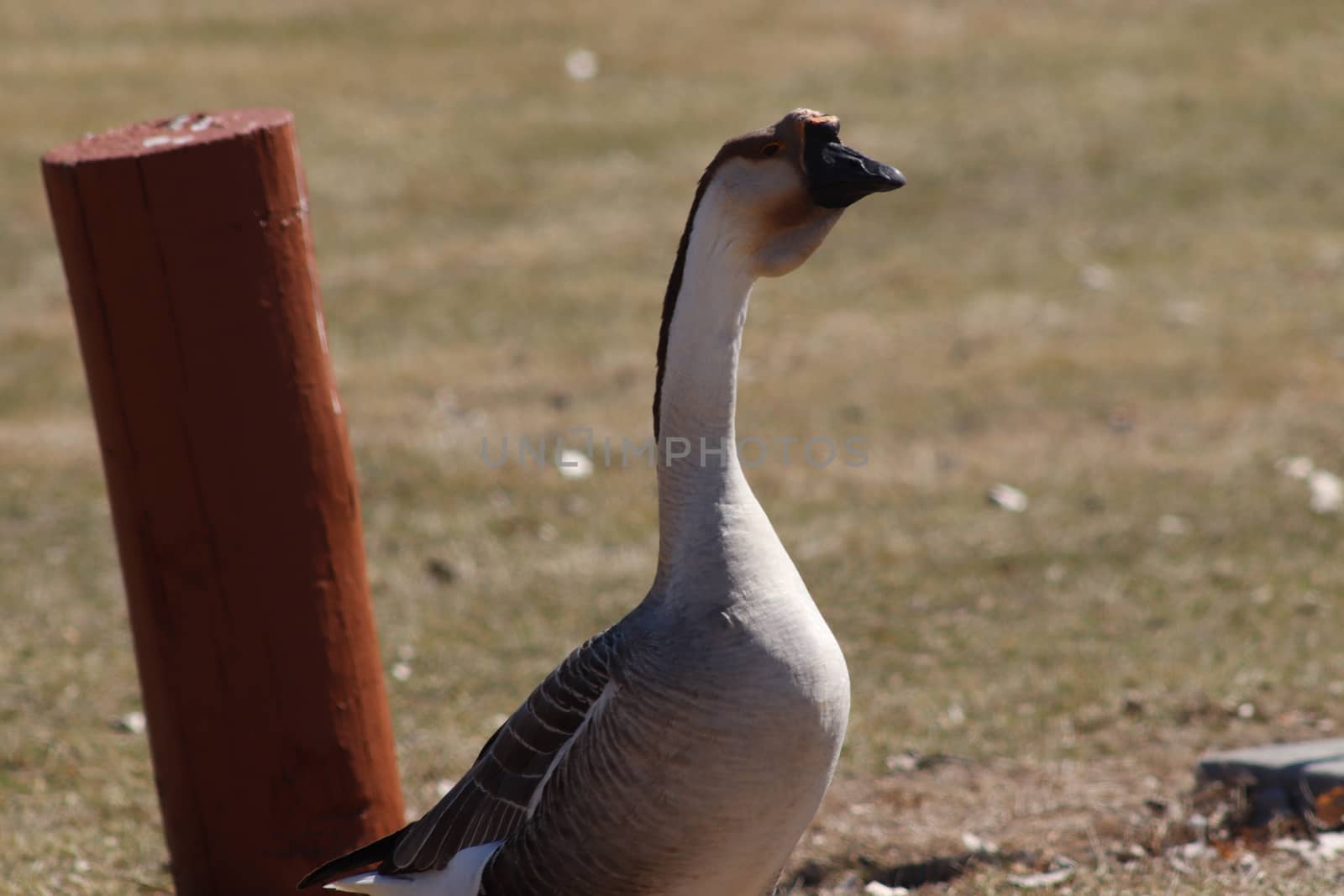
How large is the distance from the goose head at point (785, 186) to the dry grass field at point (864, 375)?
1.95 m

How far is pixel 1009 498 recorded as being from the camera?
7.70 metres

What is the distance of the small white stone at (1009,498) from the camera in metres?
7.62

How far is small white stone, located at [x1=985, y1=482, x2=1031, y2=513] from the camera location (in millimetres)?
7617

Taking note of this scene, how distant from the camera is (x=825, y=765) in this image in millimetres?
2941

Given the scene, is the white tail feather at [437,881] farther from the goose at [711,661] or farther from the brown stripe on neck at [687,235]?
the brown stripe on neck at [687,235]

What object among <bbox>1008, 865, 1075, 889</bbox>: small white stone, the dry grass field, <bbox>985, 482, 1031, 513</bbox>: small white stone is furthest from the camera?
<bbox>985, 482, 1031, 513</bbox>: small white stone

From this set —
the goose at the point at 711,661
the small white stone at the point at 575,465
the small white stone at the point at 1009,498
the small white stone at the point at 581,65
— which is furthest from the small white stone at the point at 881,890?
the small white stone at the point at 581,65

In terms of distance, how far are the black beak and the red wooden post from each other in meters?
1.28

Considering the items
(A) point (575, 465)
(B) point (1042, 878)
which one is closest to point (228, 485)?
(B) point (1042, 878)

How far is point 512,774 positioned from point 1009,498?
501 cm

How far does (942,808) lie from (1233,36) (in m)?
13.2

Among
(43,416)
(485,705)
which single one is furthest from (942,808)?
(43,416)

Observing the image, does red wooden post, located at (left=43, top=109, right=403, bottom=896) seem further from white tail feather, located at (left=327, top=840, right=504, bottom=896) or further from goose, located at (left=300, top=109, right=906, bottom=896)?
goose, located at (left=300, top=109, right=906, bottom=896)

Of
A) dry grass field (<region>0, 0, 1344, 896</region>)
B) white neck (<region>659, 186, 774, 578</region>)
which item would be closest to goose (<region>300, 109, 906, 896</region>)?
white neck (<region>659, 186, 774, 578</region>)
